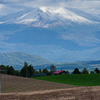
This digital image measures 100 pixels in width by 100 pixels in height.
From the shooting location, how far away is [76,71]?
160 metres

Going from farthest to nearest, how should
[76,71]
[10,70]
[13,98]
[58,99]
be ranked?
[10,70], [76,71], [13,98], [58,99]

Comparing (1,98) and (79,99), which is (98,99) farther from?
(1,98)

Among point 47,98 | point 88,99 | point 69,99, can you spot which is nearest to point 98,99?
point 88,99

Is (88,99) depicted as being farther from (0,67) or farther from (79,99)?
(0,67)

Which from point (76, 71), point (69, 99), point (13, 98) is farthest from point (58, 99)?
point (76, 71)

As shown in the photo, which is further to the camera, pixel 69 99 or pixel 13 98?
pixel 13 98

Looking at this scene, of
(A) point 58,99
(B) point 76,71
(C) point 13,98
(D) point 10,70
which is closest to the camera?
(A) point 58,99

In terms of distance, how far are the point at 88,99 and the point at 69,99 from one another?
195 centimetres

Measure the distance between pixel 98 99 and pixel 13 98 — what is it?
29.3 feet

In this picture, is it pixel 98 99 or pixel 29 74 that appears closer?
pixel 98 99

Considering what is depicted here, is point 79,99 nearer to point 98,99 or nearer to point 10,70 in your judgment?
point 98,99

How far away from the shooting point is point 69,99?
24.1 m

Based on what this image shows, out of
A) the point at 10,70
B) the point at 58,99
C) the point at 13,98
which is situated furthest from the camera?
the point at 10,70

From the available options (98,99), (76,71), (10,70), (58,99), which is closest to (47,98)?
(58,99)
